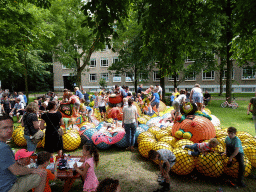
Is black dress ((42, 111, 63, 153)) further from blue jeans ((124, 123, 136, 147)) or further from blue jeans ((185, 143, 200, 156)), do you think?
blue jeans ((185, 143, 200, 156))

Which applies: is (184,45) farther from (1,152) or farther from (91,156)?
(1,152)

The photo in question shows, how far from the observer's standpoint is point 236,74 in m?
32.1

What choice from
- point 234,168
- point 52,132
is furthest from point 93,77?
point 234,168

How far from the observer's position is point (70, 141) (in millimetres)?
6117

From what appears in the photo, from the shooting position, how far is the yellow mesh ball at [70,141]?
6098 mm

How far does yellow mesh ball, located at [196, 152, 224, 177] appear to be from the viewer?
14.0 feet

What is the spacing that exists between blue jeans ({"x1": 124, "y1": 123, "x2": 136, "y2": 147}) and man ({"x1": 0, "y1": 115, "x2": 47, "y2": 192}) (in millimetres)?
3763

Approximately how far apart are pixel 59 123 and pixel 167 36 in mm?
4157

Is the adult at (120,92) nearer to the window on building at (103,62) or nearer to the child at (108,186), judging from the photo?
the child at (108,186)

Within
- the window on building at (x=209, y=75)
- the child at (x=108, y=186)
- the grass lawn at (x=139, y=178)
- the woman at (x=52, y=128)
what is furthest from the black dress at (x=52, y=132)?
the window on building at (x=209, y=75)

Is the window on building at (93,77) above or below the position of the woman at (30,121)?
above

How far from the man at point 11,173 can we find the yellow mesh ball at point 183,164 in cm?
302

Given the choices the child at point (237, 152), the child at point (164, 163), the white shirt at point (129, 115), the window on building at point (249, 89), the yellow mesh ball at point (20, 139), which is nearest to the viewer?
the child at point (164, 163)

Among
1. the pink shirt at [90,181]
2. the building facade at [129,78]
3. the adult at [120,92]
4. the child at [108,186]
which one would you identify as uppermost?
the building facade at [129,78]
